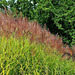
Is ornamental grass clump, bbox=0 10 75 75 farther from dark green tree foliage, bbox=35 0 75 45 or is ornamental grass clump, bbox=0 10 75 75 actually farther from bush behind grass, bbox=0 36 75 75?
dark green tree foliage, bbox=35 0 75 45

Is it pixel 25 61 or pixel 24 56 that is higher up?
pixel 24 56

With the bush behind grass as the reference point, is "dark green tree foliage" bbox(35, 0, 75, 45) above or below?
above

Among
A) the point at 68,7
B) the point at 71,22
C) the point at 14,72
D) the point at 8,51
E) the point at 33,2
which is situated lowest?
the point at 14,72

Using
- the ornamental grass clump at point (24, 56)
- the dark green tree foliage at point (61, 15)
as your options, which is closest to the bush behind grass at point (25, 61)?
the ornamental grass clump at point (24, 56)

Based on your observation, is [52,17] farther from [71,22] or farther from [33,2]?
[33,2]

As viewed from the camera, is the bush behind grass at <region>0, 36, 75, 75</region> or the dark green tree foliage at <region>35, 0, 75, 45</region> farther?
the dark green tree foliage at <region>35, 0, 75, 45</region>

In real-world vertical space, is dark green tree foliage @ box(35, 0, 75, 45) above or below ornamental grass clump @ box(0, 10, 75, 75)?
above

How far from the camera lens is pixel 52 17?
771cm

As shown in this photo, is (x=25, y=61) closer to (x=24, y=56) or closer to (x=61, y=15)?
(x=24, y=56)

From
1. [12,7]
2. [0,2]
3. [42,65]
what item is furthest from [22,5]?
[42,65]

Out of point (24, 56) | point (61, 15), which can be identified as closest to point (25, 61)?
point (24, 56)

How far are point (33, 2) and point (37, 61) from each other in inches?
246

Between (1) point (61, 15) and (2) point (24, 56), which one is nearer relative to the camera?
(2) point (24, 56)

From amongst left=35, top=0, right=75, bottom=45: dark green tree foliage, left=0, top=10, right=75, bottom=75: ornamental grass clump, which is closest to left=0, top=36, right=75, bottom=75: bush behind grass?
left=0, top=10, right=75, bottom=75: ornamental grass clump
